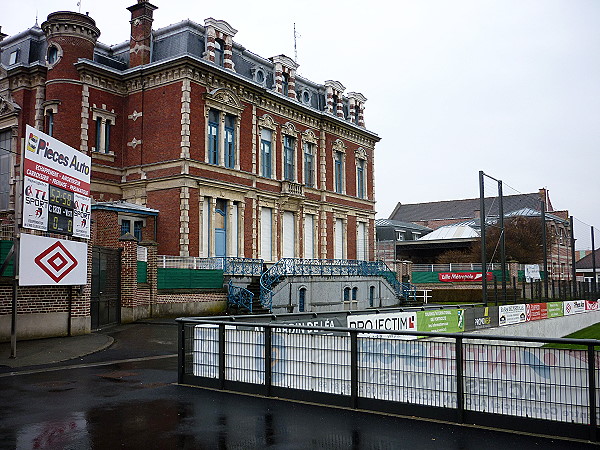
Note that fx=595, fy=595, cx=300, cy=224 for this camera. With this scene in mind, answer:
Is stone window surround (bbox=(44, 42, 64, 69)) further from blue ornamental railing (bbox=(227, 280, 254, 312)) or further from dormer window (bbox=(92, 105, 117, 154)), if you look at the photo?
blue ornamental railing (bbox=(227, 280, 254, 312))

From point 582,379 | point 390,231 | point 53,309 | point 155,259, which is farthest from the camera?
point 390,231

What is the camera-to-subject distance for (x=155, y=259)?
83.7 feet

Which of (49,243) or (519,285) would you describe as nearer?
(49,243)

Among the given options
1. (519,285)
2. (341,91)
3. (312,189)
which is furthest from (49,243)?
(519,285)

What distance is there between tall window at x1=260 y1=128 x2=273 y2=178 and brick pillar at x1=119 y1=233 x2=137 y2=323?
1460 cm

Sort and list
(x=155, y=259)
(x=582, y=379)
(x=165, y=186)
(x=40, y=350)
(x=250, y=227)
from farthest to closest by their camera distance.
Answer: (x=250, y=227)
(x=165, y=186)
(x=155, y=259)
(x=40, y=350)
(x=582, y=379)

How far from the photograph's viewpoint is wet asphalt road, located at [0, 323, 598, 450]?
6.84 m

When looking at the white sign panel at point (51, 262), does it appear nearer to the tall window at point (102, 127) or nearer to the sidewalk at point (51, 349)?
the sidewalk at point (51, 349)

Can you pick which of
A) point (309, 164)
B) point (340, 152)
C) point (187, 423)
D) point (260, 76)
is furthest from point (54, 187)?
point (340, 152)

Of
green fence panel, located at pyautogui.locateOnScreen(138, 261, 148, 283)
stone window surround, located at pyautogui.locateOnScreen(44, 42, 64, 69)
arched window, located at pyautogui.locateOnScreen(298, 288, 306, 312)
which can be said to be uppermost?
stone window surround, located at pyautogui.locateOnScreen(44, 42, 64, 69)

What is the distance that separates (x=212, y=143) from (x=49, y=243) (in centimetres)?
1731

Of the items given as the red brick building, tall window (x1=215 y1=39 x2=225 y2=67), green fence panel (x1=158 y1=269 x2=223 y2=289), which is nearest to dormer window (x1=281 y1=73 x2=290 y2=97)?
the red brick building

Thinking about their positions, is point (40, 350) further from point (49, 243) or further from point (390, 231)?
point (390, 231)

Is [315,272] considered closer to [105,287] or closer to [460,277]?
[105,287]
